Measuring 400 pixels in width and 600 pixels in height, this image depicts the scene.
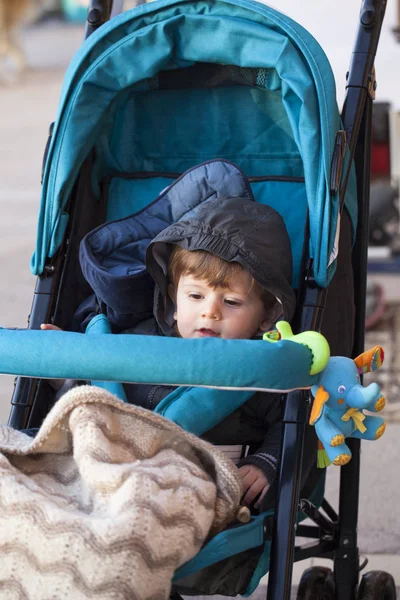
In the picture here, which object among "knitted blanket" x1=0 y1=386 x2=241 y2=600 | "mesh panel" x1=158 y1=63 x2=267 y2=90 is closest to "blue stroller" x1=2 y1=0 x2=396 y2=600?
"mesh panel" x1=158 y1=63 x2=267 y2=90

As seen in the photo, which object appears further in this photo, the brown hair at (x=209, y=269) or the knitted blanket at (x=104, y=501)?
the brown hair at (x=209, y=269)

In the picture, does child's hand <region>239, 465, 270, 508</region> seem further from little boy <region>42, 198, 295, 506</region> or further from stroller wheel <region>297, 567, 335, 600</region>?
stroller wheel <region>297, 567, 335, 600</region>

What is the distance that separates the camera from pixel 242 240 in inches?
80.4

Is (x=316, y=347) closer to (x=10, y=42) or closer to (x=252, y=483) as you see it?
(x=252, y=483)

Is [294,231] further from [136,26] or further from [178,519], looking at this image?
[178,519]

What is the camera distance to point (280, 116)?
7.84 ft

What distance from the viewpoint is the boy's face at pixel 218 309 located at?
2070 millimetres

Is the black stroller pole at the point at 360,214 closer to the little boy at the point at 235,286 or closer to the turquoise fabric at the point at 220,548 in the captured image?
the little boy at the point at 235,286

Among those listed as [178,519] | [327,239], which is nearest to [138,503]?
[178,519]

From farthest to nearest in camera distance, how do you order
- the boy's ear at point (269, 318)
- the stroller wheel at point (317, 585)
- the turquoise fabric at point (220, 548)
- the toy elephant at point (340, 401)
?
1. the stroller wheel at point (317, 585)
2. the boy's ear at point (269, 318)
3. the toy elephant at point (340, 401)
4. the turquoise fabric at point (220, 548)

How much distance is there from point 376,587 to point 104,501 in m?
1.04

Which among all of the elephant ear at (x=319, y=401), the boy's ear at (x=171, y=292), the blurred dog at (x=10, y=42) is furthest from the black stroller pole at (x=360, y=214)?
the blurred dog at (x=10, y=42)

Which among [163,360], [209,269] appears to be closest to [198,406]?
[209,269]

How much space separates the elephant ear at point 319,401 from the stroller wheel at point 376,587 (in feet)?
2.54
